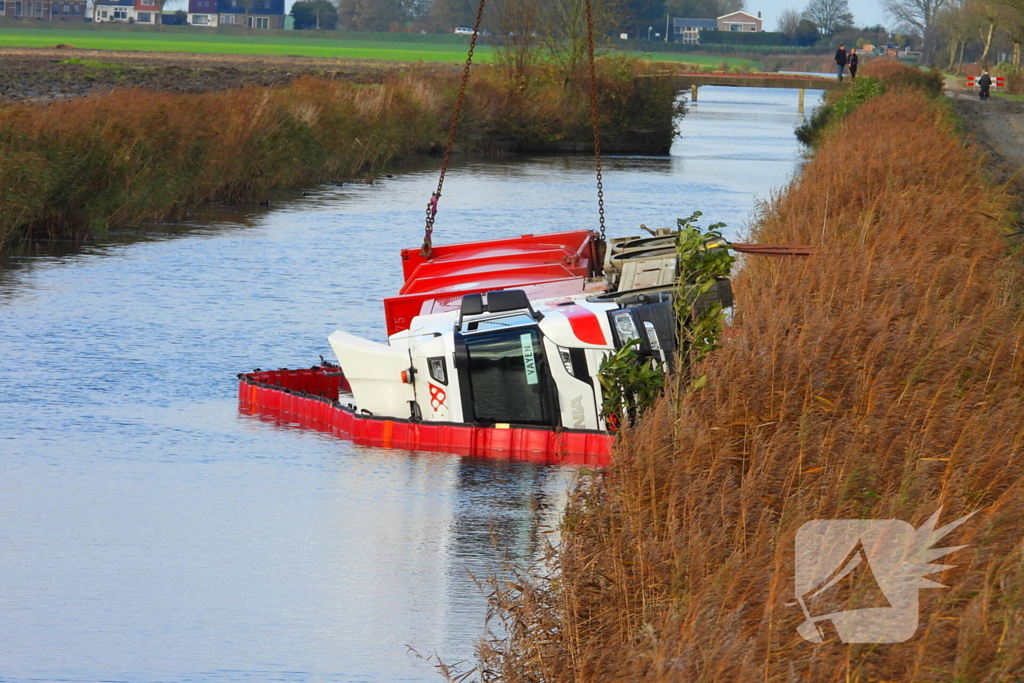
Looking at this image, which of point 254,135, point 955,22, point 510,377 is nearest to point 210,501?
point 510,377

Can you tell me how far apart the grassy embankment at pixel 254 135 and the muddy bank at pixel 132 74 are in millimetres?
7267

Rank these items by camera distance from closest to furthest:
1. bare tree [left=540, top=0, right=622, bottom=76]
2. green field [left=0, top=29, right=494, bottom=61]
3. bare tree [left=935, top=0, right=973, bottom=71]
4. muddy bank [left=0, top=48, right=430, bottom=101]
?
bare tree [left=540, top=0, right=622, bottom=76]
muddy bank [left=0, top=48, right=430, bottom=101]
bare tree [left=935, top=0, right=973, bottom=71]
green field [left=0, top=29, right=494, bottom=61]

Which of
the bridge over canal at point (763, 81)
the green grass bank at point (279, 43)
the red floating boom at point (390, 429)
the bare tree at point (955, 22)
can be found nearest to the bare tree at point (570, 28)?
the bridge over canal at point (763, 81)

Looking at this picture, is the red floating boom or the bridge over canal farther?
the bridge over canal

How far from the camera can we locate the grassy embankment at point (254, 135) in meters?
28.1

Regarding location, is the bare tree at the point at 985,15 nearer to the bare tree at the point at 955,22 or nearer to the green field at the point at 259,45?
the bare tree at the point at 955,22

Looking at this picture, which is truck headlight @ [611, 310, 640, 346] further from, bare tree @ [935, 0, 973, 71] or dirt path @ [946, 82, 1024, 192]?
bare tree @ [935, 0, 973, 71]

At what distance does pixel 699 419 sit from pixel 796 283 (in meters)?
4.01

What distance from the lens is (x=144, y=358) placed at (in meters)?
17.7

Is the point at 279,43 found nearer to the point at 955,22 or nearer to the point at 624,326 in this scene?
the point at 955,22

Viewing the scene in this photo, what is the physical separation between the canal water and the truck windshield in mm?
554

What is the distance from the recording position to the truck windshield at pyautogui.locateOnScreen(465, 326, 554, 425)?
42.9 feet

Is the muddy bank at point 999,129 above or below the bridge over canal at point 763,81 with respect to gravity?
below

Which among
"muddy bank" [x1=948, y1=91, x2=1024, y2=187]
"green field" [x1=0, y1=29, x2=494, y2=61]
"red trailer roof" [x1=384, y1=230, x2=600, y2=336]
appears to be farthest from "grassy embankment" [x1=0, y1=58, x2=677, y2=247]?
"green field" [x1=0, y1=29, x2=494, y2=61]
